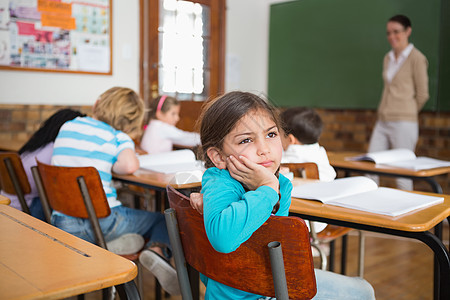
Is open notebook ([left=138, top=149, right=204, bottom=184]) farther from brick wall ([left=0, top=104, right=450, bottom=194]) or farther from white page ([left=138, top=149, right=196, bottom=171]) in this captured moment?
brick wall ([left=0, top=104, right=450, bottom=194])

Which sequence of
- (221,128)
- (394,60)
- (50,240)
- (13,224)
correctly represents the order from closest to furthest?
(50,240) < (13,224) < (221,128) < (394,60)

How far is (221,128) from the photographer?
44.5 inches

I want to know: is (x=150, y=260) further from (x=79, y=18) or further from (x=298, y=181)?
(x=79, y=18)

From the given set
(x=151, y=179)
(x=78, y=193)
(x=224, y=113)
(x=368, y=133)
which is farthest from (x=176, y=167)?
(x=368, y=133)

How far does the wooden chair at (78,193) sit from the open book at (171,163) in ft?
1.13

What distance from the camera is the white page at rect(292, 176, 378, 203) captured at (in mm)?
1482

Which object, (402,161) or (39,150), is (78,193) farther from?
(402,161)

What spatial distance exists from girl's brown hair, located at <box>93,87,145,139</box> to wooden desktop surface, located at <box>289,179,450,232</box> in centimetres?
101

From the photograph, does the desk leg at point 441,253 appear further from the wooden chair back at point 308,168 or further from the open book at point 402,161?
the open book at point 402,161

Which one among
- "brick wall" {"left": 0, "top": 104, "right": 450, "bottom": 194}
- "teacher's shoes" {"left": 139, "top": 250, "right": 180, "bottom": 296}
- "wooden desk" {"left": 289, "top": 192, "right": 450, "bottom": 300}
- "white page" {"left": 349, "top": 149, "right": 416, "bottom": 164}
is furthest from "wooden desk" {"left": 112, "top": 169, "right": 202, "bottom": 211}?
"brick wall" {"left": 0, "top": 104, "right": 450, "bottom": 194}

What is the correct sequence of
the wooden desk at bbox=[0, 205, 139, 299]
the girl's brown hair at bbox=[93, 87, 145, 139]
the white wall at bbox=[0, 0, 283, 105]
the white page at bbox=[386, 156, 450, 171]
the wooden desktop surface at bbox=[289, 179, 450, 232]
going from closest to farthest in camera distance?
the wooden desk at bbox=[0, 205, 139, 299] < the wooden desktop surface at bbox=[289, 179, 450, 232] < the girl's brown hair at bbox=[93, 87, 145, 139] < the white page at bbox=[386, 156, 450, 171] < the white wall at bbox=[0, 0, 283, 105]

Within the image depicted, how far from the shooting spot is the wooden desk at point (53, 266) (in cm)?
68

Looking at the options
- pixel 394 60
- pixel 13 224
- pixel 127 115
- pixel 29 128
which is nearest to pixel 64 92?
pixel 29 128

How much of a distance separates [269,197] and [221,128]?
0.73ft
